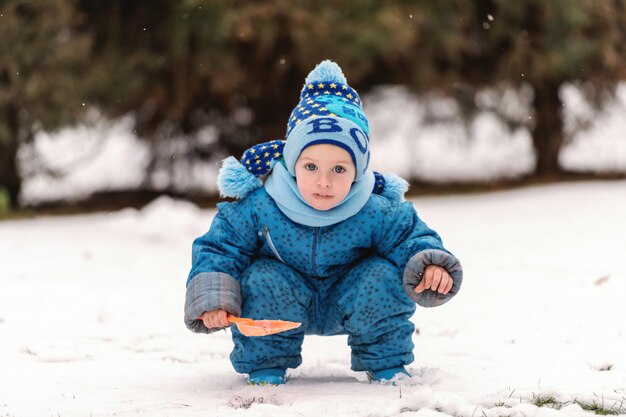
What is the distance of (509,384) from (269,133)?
17.7 ft

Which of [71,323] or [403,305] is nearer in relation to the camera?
[403,305]

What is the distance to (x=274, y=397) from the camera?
8.23ft

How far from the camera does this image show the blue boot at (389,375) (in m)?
2.74

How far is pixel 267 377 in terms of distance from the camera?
2.76 meters

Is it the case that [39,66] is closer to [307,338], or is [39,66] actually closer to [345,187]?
[307,338]

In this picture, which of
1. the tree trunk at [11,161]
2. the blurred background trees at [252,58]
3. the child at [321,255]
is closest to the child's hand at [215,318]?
the child at [321,255]

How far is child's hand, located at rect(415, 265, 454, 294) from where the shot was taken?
8.56 feet

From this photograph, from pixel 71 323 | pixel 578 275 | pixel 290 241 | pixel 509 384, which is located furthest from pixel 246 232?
pixel 578 275

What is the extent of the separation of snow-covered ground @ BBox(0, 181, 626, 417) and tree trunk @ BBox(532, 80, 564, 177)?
1.75 m

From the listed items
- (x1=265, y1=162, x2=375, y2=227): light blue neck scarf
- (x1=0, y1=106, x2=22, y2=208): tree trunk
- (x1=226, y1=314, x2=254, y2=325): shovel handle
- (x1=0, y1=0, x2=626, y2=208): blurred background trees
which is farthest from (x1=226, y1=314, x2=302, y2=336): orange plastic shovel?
(x1=0, y1=106, x2=22, y2=208): tree trunk

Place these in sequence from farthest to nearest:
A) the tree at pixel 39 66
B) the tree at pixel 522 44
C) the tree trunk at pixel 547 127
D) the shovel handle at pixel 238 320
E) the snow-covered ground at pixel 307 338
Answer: the tree trunk at pixel 547 127
the tree at pixel 522 44
the tree at pixel 39 66
the shovel handle at pixel 238 320
the snow-covered ground at pixel 307 338

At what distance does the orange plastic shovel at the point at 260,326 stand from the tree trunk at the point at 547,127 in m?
6.05

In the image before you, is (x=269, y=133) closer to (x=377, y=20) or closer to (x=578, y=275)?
(x=377, y=20)

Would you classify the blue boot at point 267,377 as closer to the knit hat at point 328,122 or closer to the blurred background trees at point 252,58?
the knit hat at point 328,122
